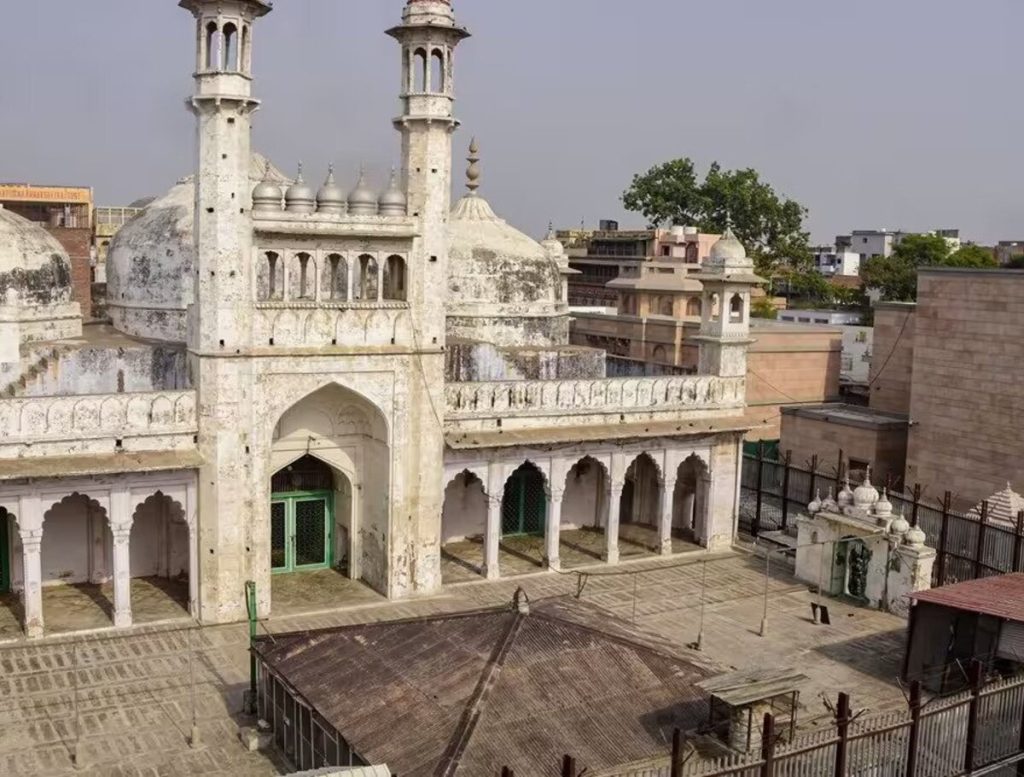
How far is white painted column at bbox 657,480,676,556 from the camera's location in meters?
23.1

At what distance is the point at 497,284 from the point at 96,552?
425 inches

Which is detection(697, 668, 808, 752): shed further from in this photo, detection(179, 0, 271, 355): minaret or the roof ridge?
detection(179, 0, 271, 355): minaret

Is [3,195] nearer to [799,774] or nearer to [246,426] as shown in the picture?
[246,426]

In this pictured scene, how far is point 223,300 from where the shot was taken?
17.9 metres

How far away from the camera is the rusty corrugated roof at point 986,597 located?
49.3 ft

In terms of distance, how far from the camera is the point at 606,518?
22531mm

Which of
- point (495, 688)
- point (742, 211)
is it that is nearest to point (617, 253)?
point (742, 211)

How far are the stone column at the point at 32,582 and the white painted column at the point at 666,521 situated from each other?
1183 centimetres

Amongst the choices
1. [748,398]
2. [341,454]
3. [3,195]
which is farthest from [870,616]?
[3,195]

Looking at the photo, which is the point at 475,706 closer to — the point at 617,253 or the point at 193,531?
the point at 193,531

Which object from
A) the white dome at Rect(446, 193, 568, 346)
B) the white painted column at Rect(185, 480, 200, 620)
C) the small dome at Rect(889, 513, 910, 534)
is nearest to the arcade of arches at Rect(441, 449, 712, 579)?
the white dome at Rect(446, 193, 568, 346)

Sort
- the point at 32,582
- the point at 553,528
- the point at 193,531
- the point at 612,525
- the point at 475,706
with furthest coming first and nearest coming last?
the point at 612,525
the point at 553,528
the point at 193,531
the point at 32,582
the point at 475,706

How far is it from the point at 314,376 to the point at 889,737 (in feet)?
35.9

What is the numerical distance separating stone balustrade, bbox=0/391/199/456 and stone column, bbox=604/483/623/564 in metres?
8.31
